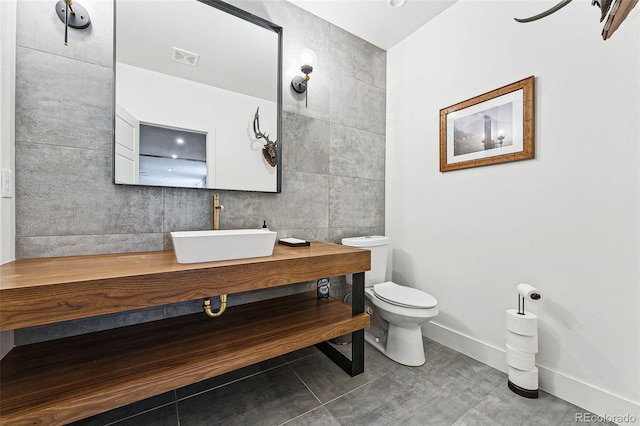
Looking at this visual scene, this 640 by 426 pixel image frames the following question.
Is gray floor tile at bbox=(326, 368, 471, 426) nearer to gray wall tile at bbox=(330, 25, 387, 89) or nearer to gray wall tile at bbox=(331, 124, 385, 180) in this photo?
gray wall tile at bbox=(331, 124, 385, 180)

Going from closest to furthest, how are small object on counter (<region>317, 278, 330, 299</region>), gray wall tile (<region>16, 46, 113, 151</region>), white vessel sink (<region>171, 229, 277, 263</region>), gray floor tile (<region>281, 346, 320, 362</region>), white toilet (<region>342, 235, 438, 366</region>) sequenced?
white vessel sink (<region>171, 229, 277, 263</region>) → gray wall tile (<region>16, 46, 113, 151</region>) → white toilet (<region>342, 235, 438, 366</region>) → gray floor tile (<region>281, 346, 320, 362</region>) → small object on counter (<region>317, 278, 330, 299</region>)

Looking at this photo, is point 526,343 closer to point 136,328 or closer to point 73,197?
point 136,328

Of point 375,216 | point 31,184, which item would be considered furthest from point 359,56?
point 31,184

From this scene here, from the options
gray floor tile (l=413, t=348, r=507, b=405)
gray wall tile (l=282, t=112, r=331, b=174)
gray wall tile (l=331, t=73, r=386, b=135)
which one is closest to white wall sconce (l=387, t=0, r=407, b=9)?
gray wall tile (l=331, t=73, r=386, b=135)

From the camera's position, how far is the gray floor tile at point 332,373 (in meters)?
1.59

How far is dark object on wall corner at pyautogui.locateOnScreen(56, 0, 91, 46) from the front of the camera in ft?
4.46

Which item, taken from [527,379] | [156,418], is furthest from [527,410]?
[156,418]

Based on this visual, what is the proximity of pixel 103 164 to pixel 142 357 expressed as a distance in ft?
3.39

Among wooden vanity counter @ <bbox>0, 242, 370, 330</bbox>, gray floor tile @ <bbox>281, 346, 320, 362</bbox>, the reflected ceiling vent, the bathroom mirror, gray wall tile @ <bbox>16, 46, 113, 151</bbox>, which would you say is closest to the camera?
wooden vanity counter @ <bbox>0, 242, 370, 330</bbox>

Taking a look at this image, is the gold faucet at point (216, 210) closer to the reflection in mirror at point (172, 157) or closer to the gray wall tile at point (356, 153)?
the reflection in mirror at point (172, 157)

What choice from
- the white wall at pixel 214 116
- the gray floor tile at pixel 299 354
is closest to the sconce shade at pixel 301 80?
the white wall at pixel 214 116

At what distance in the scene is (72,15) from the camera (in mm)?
1381

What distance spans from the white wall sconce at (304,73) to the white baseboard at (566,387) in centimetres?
224

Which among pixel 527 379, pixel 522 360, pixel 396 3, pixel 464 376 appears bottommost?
pixel 464 376
